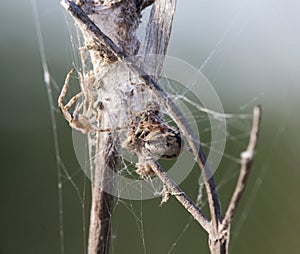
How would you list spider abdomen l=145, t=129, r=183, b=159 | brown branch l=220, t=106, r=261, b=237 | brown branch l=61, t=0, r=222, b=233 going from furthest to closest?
spider abdomen l=145, t=129, r=183, b=159 → brown branch l=61, t=0, r=222, b=233 → brown branch l=220, t=106, r=261, b=237

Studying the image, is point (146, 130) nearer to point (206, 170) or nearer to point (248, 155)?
point (206, 170)

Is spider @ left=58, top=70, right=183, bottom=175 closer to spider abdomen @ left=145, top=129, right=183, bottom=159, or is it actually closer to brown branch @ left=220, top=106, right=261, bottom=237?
spider abdomen @ left=145, top=129, right=183, bottom=159

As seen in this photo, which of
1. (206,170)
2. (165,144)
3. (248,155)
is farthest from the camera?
(165,144)

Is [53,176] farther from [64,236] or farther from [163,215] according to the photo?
[163,215]

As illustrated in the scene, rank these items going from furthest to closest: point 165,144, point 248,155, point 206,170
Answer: point 165,144, point 206,170, point 248,155

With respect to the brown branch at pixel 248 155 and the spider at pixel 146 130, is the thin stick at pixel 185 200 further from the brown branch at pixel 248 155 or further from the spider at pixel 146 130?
the brown branch at pixel 248 155

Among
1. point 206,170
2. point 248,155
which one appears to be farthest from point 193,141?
point 248,155

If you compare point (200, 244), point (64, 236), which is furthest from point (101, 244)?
point (64, 236)

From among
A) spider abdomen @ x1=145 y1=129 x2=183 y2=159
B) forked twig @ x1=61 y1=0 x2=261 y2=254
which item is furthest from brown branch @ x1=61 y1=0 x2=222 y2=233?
spider abdomen @ x1=145 y1=129 x2=183 y2=159
